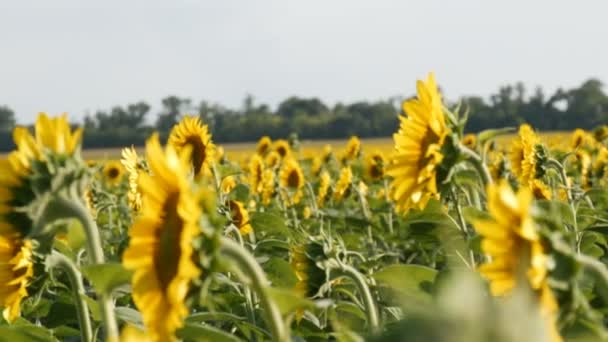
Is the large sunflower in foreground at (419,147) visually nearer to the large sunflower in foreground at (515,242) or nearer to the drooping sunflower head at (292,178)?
the large sunflower in foreground at (515,242)

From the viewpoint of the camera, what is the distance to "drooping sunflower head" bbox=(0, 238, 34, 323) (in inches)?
64.3

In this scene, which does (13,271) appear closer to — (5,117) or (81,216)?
(81,216)

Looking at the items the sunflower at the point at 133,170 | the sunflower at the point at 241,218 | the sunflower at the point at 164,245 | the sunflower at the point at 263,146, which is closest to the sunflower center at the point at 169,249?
the sunflower at the point at 164,245

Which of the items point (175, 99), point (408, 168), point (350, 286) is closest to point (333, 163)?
point (350, 286)

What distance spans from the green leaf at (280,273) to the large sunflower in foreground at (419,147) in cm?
91

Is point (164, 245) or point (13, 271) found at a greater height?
point (164, 245)

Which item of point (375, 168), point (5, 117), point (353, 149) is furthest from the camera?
point (5, 117)

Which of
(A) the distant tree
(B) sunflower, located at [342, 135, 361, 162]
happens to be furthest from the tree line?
(B) sunflower, located at [342, 135, 361, 162]

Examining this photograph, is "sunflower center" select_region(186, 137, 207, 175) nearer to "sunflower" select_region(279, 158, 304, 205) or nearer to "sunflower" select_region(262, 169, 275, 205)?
"sunflower" select_region(262, 169, 275, 205)

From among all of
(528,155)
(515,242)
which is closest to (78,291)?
(515,242)

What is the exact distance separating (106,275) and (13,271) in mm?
362

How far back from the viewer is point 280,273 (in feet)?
9.37

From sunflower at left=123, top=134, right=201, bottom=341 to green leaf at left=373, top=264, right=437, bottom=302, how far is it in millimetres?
763

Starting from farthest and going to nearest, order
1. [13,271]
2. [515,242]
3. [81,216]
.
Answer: [13,271]
[81,216]
[515,242]
